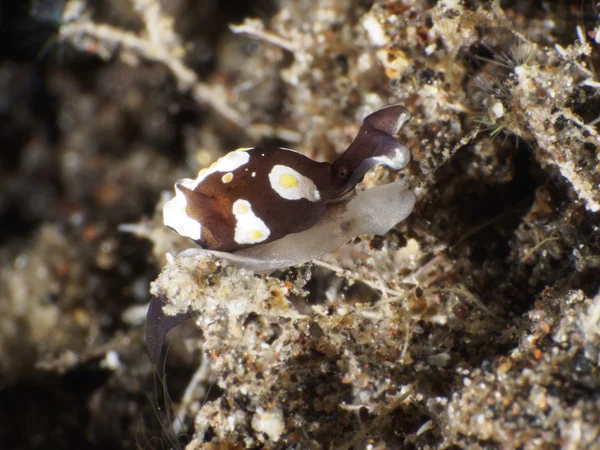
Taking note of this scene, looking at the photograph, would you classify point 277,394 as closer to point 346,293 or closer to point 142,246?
point 346,293

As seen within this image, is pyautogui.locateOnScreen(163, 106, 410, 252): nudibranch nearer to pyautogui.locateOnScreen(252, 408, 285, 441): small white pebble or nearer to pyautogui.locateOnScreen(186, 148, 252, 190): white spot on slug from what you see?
pyautogui.locateOnScreen(186, 148, 252, 190): white spot on slug

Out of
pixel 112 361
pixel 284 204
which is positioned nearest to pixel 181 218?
pixel 284 204

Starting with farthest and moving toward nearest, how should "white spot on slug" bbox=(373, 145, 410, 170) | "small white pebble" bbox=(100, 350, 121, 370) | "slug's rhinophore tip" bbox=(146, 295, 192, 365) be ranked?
"small white pebble" bbox=(100, 350, 121, 370)
"slug's rhinophore tip" bbox=(146, 295, 192, 365)
"white spot on slug" bbox=(373, 145, 410, 170)

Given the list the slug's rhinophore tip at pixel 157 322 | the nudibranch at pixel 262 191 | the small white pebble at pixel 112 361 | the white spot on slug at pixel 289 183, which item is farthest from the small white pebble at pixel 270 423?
the small white pebble at pixel 112 361

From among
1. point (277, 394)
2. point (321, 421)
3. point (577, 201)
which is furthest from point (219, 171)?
point (577, 201)

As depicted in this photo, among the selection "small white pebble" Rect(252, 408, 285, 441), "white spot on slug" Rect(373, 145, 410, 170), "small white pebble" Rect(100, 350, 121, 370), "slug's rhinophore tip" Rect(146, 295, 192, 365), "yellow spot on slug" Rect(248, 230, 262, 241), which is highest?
"white spot on slug" Rect(373, 145, 410, 170)

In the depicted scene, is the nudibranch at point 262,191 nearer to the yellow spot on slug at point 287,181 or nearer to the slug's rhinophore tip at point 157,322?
the yellow spot on slug at point 287,181

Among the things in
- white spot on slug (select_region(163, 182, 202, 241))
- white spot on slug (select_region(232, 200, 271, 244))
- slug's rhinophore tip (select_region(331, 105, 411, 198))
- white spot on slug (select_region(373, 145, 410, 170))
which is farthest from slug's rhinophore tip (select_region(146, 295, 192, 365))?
white spot on slug (select_region(373, 145, 410, 170))
